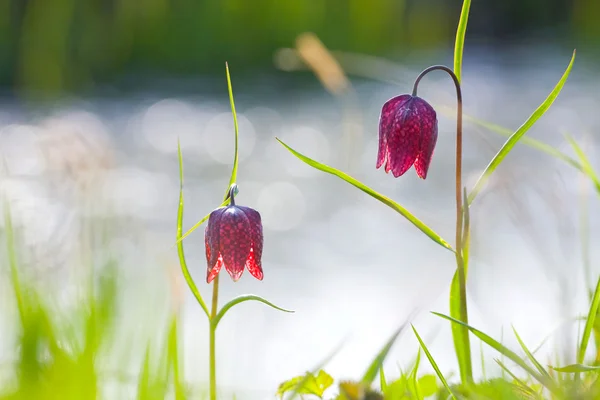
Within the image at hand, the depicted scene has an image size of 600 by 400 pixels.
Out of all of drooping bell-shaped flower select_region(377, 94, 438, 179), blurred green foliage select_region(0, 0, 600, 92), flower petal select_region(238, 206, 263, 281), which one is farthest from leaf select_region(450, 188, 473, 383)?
blurred green foliage select_region(0, 0, 600, 92)

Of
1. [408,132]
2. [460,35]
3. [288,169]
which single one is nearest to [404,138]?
[408,132]

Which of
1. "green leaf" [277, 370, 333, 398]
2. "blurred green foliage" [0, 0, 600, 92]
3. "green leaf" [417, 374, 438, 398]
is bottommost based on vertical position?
"green leaf" [417, 374, 438, 398]

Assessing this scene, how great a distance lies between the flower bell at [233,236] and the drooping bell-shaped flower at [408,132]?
211 millimetres

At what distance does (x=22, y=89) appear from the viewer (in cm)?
689

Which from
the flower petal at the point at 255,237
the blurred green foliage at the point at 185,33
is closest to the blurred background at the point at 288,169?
the blurred green foliage at the point at 185,33

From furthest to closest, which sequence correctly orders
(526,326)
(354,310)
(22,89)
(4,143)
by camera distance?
(22,89)
(4,143)
(354,310)
(526,326)

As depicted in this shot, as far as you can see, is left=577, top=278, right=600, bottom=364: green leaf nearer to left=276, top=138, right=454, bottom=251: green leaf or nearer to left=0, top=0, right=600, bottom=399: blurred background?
left=0, top=0, right=600, bottom=399: blurred background

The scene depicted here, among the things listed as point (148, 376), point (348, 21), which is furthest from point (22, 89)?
point (148, 376)

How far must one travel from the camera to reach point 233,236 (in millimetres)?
1146

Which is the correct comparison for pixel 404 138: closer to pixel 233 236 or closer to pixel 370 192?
pixel 370 192

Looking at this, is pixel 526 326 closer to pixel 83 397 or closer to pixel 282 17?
pixel 83 397

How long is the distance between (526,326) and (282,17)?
5171 mm

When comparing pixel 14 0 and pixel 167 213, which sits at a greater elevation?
pixel 14 0

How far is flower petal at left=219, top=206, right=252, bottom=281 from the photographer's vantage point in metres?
1.13
